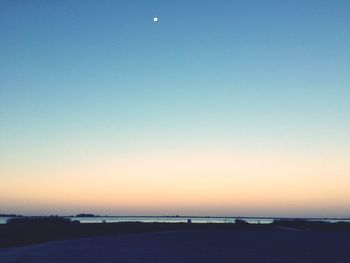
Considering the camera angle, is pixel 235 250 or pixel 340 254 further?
pixel 235 250

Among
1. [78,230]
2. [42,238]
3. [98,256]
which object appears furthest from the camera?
[78,230]

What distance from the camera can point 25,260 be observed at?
22.1m

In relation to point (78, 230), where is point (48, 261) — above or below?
below

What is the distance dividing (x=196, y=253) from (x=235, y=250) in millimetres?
2752

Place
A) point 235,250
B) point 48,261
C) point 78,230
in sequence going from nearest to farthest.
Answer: point 48,261 → point 235,250 → point 78,230

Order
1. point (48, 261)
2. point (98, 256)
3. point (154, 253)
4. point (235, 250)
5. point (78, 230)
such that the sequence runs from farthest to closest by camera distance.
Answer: point (78, 230) → point (235, 250) → point (154, 253) → point (98, 256) → point (48, 261)

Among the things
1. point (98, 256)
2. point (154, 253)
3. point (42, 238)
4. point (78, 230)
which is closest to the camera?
point (98, 256)

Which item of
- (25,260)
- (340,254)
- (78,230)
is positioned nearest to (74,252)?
(25,260)

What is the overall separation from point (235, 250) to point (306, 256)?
4276 mm

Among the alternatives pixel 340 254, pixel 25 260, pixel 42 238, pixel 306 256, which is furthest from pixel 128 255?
pixel 42 238

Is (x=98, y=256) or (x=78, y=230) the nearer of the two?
(x=98, y=256)

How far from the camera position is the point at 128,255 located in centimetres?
2473

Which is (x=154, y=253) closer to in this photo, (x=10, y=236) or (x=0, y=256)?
(x=0, y=256)

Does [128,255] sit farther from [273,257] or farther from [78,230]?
[78,230]
